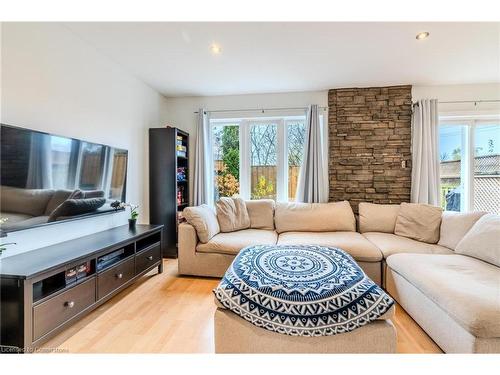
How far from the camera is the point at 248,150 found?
11.9 ft

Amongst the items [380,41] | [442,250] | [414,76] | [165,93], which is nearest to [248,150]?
[165,93]

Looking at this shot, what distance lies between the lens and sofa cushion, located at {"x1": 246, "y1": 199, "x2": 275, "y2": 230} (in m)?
3.12

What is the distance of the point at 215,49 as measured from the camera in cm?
230

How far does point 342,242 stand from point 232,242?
3.72 ft

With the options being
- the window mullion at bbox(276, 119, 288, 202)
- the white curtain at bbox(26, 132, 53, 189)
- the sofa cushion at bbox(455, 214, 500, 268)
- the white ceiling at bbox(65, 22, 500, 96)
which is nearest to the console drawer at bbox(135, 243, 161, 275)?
the white curtain at bbox(26, 132, 53, 189)

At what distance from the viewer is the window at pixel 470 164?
322 centimetres

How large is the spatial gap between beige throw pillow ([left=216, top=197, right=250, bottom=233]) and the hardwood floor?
0.80 m

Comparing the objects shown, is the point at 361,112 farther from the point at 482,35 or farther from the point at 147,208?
the point at 147,208

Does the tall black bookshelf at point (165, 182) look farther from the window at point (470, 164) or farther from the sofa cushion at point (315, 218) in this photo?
the window at point (470, 164)

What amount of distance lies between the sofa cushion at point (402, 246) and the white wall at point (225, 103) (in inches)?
76.5

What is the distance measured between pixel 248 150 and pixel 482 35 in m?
2.66

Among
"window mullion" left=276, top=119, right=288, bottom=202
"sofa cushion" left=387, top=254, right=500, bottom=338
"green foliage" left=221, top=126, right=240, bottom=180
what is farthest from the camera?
"green foliage" left=221, top=126, right=240, bottom=180

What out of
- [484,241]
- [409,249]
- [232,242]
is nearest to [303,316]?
[232,242]

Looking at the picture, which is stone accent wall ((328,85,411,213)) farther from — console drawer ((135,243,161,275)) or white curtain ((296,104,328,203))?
console drawer ((135,243,161,275))
